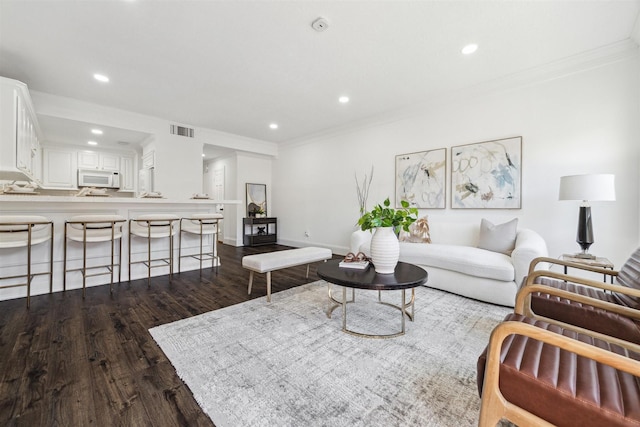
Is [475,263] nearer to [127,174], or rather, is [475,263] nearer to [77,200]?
[77,200]

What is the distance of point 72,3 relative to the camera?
220 cm

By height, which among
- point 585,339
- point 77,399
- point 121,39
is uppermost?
point 121,39

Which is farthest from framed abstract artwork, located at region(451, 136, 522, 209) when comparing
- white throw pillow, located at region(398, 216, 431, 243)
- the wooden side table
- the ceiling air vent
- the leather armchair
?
the ceiling air vent

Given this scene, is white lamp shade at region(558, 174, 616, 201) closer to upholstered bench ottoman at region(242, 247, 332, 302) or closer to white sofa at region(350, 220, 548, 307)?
white sofa at region(350, 220, 548, 307)

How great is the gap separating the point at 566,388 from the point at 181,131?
6130 millimetres

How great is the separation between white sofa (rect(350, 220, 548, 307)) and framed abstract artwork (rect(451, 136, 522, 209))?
385mm

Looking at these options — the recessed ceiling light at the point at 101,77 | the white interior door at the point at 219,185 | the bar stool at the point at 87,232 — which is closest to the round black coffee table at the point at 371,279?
the bar stool at the point at 87,232

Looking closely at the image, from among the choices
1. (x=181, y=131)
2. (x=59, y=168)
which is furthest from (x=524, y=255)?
(x=59, y=168)

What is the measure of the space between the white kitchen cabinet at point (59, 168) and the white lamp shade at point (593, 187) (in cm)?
877

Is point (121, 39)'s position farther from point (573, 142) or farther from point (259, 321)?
point (573, 142)

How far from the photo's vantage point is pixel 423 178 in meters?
4.27

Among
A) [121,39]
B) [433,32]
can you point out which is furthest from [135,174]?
[433,32]

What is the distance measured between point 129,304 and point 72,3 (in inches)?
110

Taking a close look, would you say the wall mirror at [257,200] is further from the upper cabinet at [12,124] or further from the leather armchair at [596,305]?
the leather armchair at [596,305]
